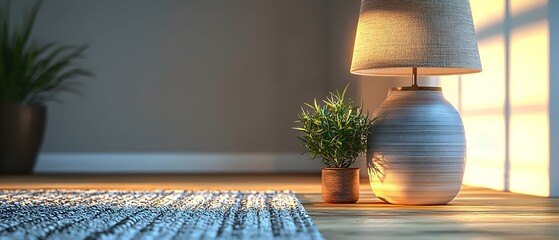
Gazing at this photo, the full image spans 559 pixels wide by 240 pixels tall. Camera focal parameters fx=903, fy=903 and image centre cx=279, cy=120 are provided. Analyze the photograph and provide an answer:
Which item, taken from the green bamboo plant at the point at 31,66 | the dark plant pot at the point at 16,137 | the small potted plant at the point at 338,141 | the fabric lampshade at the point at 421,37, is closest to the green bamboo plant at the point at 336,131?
the small potted plant at the point at 338,141

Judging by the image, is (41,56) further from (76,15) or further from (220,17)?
(220,17)

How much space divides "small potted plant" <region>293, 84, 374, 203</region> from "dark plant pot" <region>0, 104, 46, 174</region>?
Answer: 3391 mm

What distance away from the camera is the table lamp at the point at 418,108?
2.69 meters

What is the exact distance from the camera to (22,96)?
19.3 feet

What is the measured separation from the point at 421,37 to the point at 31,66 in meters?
3.86

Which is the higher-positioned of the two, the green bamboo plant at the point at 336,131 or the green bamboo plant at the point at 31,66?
the green bamboo plant at the point at 31,66

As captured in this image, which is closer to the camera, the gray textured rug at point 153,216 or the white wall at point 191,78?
the gray textured rug at point 153,216

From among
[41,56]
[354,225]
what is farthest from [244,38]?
[354,225]

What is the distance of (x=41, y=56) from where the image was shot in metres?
6.41

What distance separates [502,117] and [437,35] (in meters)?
1.14

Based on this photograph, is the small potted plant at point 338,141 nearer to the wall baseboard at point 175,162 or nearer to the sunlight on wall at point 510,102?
the sunlight on wall at point 510,102

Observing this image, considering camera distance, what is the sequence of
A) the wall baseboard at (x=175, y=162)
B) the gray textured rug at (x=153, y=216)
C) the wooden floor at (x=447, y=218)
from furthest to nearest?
1. the wall baseboard at (x=175, y=162)
2. the wooden floor at (x=447, y=218)
3. the gray textured rug at (x=153, y=216)

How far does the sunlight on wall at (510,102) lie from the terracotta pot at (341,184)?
0.84 m

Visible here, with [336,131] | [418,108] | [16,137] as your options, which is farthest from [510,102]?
[16,137]
